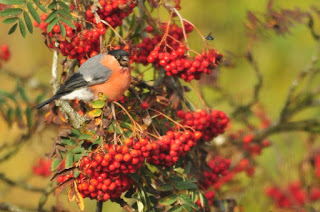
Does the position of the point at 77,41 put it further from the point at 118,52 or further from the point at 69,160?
the point at 69,160

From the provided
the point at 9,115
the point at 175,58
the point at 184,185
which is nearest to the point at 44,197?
the point at 9,115

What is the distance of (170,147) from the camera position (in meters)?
2.51

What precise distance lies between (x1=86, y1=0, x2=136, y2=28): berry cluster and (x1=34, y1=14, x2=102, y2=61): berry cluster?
82 millimetres

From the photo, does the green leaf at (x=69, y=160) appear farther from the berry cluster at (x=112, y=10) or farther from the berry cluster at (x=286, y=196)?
the berry cluster at (x=286, y=196)

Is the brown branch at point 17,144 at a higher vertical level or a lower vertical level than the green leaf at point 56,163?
lower

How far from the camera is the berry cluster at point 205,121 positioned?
9.27 ft

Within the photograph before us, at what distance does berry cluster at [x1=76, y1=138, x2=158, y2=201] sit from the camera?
226 centimetres

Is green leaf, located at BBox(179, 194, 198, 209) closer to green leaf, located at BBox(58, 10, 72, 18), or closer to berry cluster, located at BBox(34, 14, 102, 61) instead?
berry cluster, located at BBox(34, 14, 102, 61)

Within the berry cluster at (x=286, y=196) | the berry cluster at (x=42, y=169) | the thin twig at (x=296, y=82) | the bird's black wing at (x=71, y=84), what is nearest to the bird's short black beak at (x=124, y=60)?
the bird's black wing at (x=71, y=84)

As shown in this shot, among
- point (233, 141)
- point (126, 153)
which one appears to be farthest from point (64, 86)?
point (233, 141)

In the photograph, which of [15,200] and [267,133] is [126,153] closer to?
[267,133]

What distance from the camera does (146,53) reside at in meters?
2.79

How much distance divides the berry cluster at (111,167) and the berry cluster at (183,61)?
424 millimetres

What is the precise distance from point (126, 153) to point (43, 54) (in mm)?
5775
